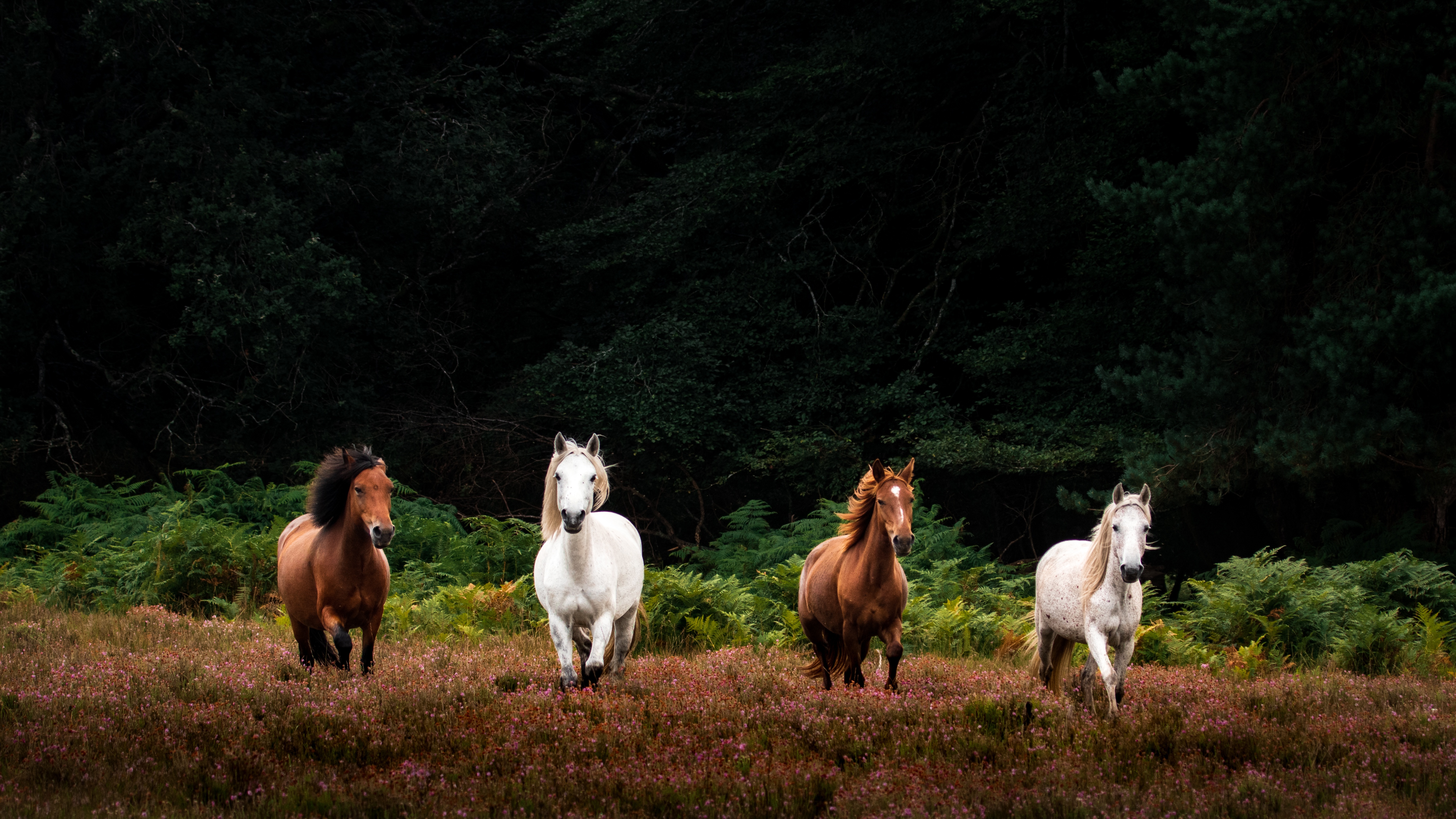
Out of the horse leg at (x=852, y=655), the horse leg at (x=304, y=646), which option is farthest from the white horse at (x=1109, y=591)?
the horse leg at (x=304, y=646)

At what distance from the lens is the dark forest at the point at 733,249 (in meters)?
13.5

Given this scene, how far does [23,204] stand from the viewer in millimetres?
16906

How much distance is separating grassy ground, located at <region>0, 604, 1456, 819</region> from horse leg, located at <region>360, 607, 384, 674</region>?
0.18 m

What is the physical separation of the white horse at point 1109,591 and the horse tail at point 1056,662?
44 cm

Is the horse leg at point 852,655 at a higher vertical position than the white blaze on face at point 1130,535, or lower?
lower

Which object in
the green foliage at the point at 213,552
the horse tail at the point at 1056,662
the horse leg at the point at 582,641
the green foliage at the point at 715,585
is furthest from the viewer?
the green foliage at the point at 213,552

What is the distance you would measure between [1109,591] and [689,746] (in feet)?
9.40

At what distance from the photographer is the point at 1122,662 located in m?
6.96

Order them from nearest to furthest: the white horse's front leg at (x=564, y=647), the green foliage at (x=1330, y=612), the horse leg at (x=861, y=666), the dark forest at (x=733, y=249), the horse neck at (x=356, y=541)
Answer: the white horse's front leg at (x=564, y=647), the horse neck at (x=356, y=541), the horse leg at (x=861, y=666), the green foliage at (x=1330, y=612), the dark forest at (x=733, y=249)

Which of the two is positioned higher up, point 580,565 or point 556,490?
point 556,490

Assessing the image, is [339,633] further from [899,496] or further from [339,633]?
[899,496]

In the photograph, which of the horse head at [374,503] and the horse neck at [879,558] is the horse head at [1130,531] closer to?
the horse neck at [879,558]

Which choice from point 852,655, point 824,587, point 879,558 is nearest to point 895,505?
point 879,558

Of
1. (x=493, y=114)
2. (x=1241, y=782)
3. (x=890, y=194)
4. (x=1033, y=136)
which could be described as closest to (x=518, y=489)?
(x=493, y=114)
